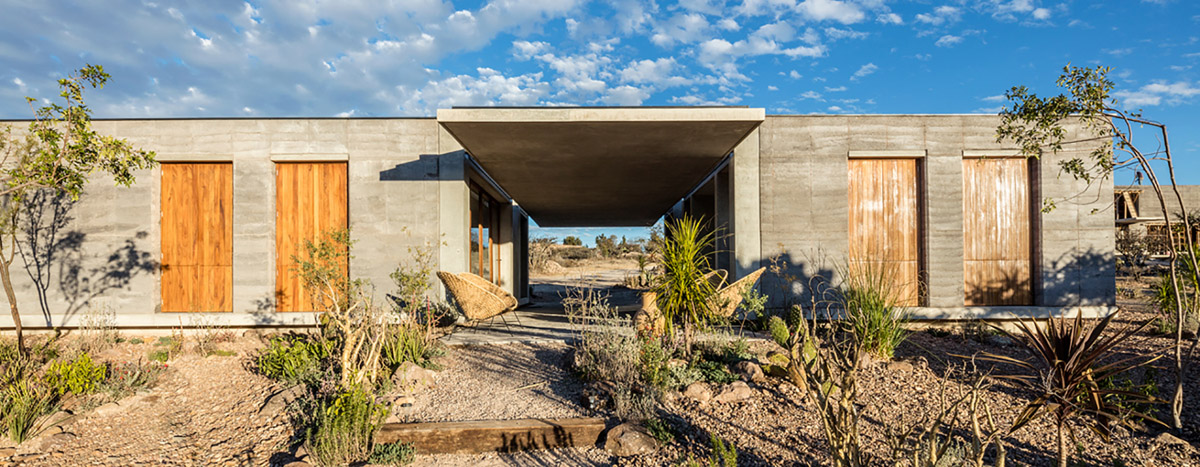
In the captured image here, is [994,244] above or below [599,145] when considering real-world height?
below

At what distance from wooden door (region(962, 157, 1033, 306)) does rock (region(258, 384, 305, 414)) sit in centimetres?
702

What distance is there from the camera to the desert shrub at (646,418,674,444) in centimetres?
310

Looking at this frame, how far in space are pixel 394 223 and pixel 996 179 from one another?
7.09 metres

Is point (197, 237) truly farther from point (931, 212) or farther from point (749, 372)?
point (931, 212)

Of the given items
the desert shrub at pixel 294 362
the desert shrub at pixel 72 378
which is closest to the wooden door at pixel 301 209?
the desert shrub at pixel 294 362

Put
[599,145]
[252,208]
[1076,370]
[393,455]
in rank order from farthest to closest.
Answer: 1. [252,208]
2. [599,145]
3. [393,455]
4. [1076,370]

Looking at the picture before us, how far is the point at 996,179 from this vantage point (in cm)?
632

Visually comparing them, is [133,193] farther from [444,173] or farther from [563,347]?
[563,347]

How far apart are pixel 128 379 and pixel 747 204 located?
5953mm

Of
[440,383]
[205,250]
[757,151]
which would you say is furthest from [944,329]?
[205,250]

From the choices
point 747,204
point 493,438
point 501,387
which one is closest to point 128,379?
point 501,387

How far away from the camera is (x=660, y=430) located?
10.3ft

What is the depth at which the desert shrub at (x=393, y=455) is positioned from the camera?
2.97 m

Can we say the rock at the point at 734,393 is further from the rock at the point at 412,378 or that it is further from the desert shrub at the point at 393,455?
the rock at the point at 412,378
